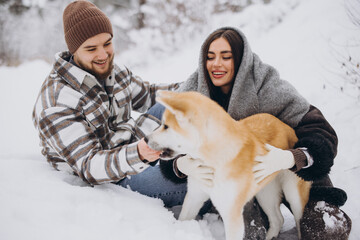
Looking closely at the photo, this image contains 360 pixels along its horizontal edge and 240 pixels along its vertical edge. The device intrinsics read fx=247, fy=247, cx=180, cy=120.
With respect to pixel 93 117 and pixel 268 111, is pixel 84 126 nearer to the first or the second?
pixel 93 117

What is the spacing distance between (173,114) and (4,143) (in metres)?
3.72

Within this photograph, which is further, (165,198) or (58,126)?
(165,198)

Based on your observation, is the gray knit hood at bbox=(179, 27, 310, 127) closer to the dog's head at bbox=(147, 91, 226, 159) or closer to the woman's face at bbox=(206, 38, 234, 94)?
the woman's face at bbox=(206, 38, 234, 94)

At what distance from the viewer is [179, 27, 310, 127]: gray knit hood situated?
2.19 metres

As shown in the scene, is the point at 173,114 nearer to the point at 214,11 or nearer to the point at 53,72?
the point at 53,72

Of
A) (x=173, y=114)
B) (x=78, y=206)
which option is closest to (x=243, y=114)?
(x=173, y=114)

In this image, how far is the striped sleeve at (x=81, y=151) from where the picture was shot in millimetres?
1886

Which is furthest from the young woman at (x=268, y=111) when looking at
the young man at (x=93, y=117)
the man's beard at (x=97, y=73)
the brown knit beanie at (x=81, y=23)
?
the brown knit beanie at (x=81, y=23)

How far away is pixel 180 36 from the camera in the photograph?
9.53 m

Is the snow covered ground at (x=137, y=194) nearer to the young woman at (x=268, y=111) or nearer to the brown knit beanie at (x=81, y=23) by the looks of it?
the young woman at (x=268, y=111)

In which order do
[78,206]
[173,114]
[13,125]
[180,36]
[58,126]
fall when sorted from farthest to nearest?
[180,36] < [13,125] < [58,126] < [78,206] < [173,114]

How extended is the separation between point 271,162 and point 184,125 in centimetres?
75

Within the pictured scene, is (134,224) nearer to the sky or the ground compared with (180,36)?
nearer to the ground

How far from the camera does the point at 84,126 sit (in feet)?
6.54
